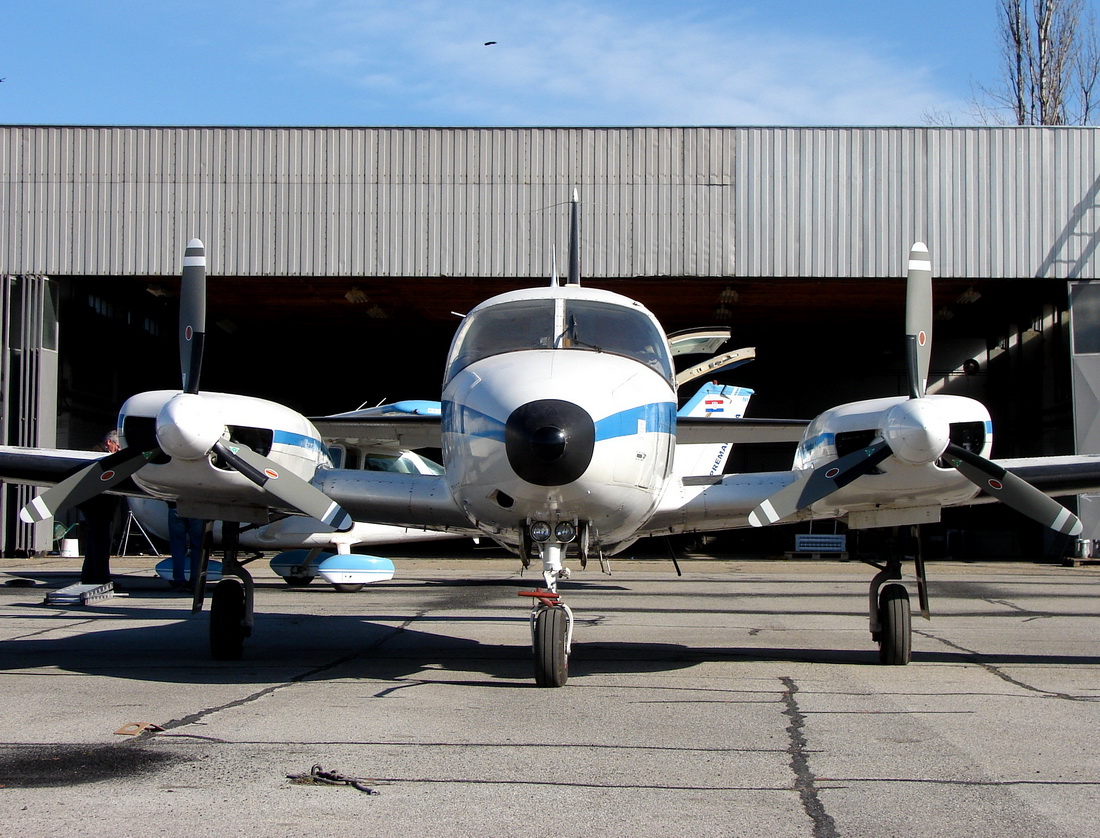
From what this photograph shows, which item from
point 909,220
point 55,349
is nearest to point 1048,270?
point 909,220

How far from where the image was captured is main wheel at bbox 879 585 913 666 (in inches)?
350

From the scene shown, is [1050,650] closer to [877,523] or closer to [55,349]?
[877,523]

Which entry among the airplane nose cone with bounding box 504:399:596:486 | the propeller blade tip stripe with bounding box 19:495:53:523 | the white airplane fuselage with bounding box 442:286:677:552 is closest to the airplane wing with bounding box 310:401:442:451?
the white airplane fuselage with bounding box 442:286:677:552

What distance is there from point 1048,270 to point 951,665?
1958 cm

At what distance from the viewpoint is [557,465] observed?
22.2 ft

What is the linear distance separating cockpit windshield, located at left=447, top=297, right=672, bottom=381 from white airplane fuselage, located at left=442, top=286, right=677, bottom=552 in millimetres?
11

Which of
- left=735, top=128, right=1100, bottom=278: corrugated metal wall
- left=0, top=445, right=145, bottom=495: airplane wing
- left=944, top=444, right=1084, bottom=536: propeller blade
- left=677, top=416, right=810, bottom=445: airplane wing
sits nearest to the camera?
left=944, top=444, right=1084, bottom=536: propeller blade

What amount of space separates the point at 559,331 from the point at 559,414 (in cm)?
163

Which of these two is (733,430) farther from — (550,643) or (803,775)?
(803,775)

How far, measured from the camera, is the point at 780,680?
316 inches

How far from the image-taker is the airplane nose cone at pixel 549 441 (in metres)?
6.67

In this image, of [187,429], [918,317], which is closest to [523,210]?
[918,317]

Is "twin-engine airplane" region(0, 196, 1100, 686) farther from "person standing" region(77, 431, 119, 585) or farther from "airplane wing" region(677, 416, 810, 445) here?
"person standing" region(77, 431, 119, 585)

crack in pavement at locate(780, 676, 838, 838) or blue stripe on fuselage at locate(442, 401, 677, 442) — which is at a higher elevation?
blue stripe on fuselage at locate(442, 401, 677, 442)
